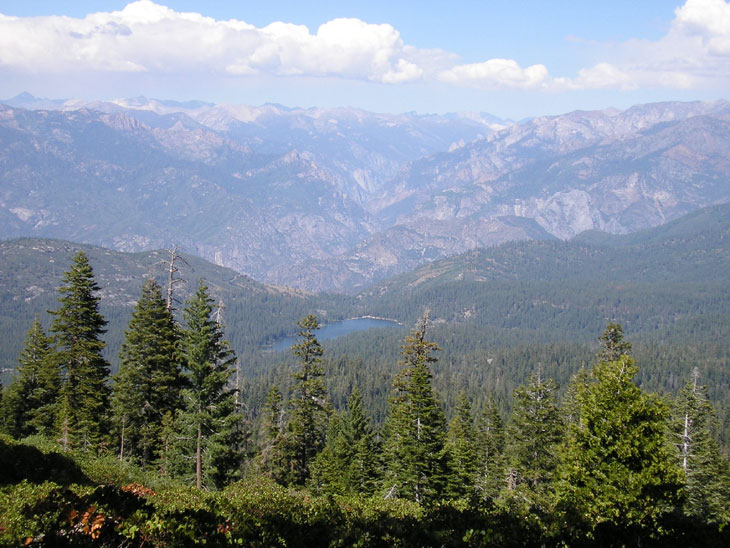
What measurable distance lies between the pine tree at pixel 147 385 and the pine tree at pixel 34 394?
9.35 m

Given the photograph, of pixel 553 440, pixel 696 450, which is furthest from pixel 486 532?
pixel 696 450

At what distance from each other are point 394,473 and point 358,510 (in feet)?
62.2

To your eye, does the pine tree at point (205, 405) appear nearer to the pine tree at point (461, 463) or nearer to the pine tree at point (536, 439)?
the pine tree at point (461, 463)

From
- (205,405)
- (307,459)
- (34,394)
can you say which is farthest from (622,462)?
(34,394)

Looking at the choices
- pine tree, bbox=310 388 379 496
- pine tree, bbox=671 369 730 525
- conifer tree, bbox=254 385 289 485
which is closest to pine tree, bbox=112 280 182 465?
conifer tree, bbox=254 385 289 485

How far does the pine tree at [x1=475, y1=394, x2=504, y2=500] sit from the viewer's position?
55.9 meters

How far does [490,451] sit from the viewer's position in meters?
63.0

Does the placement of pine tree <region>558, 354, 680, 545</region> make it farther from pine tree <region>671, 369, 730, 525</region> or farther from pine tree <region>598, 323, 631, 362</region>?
pine tree <region>671, 369, 730, 525</region>

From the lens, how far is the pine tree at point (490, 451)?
55.9 metres

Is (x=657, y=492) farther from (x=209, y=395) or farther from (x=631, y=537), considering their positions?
(x=209, y=395)

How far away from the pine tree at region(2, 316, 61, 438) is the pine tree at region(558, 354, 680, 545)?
41445 millimetres

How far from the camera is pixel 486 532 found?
1616cm

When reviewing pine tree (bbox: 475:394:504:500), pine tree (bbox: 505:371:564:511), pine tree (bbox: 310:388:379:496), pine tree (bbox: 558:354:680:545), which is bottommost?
pine tree (bbox: 475:394:504:500)

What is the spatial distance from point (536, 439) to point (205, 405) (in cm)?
2554
